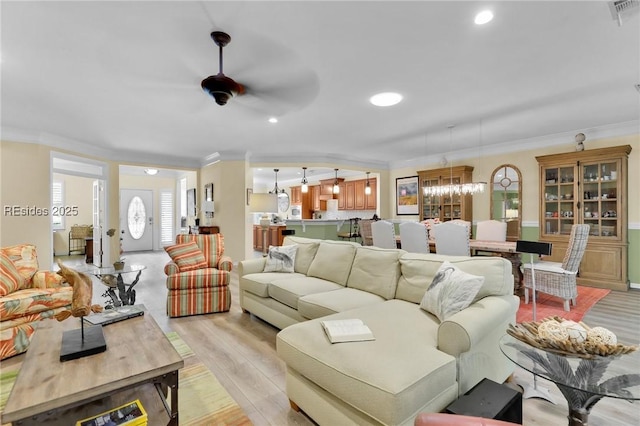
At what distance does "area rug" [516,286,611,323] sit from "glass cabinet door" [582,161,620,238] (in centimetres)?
97

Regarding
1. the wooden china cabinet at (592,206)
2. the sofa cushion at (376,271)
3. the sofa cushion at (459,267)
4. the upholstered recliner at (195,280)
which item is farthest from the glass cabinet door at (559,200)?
the upholstered recliner at (195,280)

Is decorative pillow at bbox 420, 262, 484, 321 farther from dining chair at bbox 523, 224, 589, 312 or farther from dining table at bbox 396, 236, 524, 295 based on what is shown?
dining chair at bbox 523, 224, 589, 312

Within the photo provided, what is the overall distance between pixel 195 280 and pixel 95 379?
7.28ft

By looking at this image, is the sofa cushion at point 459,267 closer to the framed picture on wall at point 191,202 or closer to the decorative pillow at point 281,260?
the decorative pillow at point 281,260

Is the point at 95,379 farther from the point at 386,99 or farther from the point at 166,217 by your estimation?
the point at 166,217

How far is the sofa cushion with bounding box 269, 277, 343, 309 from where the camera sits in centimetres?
286

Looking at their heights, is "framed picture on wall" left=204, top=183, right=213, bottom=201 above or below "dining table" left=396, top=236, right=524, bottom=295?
above

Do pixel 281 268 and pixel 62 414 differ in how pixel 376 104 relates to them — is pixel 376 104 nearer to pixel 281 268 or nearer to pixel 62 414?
pixel 281 268

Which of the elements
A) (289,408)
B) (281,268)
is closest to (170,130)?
(281,268)

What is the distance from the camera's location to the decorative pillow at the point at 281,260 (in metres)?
3.70

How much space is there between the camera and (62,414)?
1580 millimetres

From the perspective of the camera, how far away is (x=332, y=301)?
100.0 inches

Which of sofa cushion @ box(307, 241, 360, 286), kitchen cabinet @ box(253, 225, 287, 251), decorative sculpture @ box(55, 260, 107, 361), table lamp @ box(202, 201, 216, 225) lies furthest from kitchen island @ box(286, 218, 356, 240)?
decorative sculpture @ box(55, 260, 107, 361)

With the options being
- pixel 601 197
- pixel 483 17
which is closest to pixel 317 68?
pixel 483 17
